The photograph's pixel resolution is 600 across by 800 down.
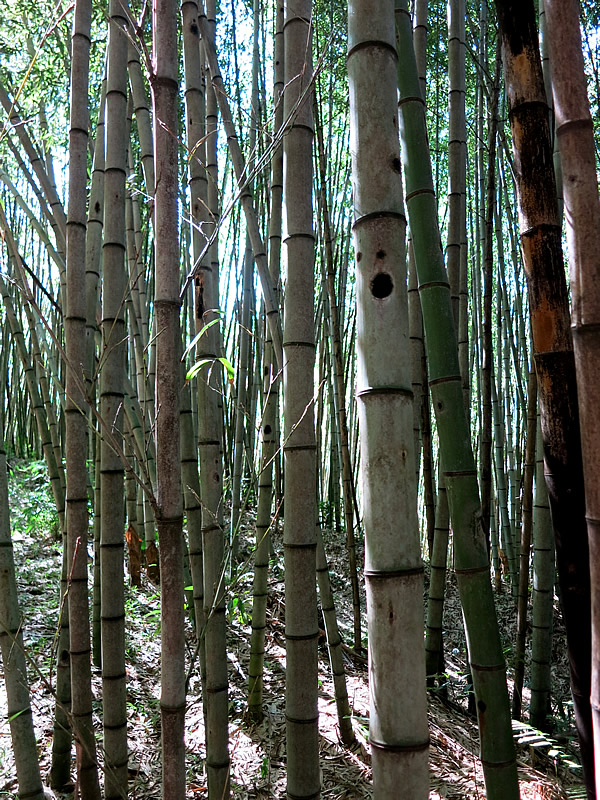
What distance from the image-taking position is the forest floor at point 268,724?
6.58 feet

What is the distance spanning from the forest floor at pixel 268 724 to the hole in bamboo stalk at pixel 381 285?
892mm

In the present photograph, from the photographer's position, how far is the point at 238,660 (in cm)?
287

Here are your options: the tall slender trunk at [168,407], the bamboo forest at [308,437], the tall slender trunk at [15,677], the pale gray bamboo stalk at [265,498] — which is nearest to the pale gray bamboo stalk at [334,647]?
the bamboo forest at [308,437]

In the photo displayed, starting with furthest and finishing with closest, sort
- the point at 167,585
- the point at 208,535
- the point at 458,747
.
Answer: the point at 458,747
the point at 208,535
the point at 167,585

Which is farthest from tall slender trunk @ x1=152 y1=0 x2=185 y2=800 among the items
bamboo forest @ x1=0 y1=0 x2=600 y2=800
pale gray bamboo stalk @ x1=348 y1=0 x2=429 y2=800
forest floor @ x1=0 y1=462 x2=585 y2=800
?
forest floor @ x1=0 y1=462 x2=585 y2=800

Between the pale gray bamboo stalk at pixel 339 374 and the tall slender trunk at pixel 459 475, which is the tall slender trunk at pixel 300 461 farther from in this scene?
the pale gray bamboo stalk at pixel 339 374

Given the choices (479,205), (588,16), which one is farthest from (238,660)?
(588,16)

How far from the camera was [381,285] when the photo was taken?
0.83m

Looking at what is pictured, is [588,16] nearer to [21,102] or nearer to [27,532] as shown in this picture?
[21,102]

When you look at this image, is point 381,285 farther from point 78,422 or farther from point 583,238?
point 78,422

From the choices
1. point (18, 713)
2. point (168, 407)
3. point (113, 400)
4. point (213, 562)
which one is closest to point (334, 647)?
point (213, 562)

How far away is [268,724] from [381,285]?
2012mm

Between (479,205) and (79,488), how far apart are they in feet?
10.5

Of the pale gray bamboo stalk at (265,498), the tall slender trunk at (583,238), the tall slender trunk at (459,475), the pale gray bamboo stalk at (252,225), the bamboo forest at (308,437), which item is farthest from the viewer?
the pale gray bamboo stalk at (265,498)
